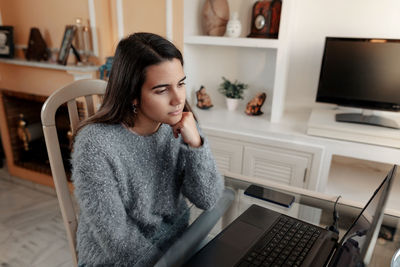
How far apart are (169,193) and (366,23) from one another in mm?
1508

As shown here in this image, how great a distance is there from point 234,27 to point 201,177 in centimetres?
120

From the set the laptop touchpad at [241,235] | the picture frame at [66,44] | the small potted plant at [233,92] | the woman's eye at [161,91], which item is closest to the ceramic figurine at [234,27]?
the small potted plant at [233,92]

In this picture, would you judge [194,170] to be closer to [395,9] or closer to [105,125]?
[105,125]

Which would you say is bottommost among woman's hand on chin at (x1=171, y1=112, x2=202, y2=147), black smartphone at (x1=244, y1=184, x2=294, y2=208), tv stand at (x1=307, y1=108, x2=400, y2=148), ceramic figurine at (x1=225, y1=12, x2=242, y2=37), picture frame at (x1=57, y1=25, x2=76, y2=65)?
black smartphone at (x1=244, y1=184, x2=294, y2=208)

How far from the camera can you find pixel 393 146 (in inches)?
57.8

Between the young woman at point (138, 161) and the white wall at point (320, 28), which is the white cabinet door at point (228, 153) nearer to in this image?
the white wall at point (320, 28)

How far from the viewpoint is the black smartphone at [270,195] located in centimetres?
98

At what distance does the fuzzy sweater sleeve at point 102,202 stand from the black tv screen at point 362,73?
134 centimetres

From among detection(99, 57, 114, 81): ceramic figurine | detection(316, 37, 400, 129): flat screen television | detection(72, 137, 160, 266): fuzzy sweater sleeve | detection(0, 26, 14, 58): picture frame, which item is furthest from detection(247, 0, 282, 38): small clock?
detection(0, 26, 14, 58): picture frame

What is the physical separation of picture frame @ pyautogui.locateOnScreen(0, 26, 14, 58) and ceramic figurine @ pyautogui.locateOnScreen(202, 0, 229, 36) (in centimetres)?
135

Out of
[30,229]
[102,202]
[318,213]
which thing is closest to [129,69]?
[102,202]

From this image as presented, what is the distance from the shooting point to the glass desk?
0.83 metres

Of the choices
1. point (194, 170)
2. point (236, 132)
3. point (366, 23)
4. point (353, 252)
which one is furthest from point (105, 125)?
point (366, 23)

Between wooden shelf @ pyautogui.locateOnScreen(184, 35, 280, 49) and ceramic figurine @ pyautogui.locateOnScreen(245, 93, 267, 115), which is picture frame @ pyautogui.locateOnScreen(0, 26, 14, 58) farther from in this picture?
ceramic figurine @ pyautogui.locateOnScreen(245, 93, 267, 115)
